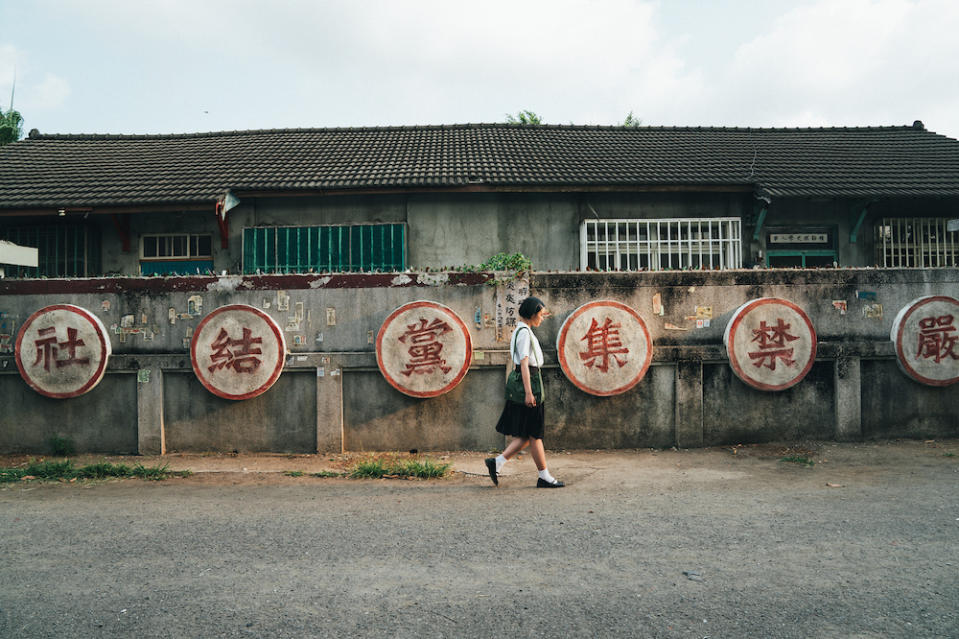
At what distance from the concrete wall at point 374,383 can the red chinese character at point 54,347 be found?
0.35 m

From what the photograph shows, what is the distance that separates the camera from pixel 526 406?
5848mm

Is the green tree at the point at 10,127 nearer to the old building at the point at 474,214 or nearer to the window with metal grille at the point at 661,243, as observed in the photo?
the old building at the point at 474,214

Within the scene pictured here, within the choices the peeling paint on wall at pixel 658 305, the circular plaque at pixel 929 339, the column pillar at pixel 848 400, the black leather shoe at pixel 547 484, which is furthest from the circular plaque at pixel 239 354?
the circular plaque at pixel 929 339

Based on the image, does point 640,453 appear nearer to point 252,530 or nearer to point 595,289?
point 595,289

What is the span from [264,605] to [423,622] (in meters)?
0.86

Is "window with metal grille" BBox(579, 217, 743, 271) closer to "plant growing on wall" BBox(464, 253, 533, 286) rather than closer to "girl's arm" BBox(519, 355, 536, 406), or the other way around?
"plant growing on wall" BBox(464, 253, 533, 286)

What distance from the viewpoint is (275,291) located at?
7355 mm

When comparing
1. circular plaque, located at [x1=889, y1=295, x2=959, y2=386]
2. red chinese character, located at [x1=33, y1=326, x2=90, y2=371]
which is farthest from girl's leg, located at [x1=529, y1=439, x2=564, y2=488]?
red chinese character, located at [x1=33, y1=326, x2=90, y2=371]

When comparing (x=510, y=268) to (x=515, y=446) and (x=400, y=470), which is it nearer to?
(x=515, y=446)

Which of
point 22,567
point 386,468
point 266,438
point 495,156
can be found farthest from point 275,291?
point 495,156

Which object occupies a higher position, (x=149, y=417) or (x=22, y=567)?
(x=149, y=417)

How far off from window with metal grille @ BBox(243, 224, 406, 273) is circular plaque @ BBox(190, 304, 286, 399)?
14.6ft

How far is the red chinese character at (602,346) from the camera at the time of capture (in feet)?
23.4

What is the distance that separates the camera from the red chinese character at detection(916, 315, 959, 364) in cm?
739
